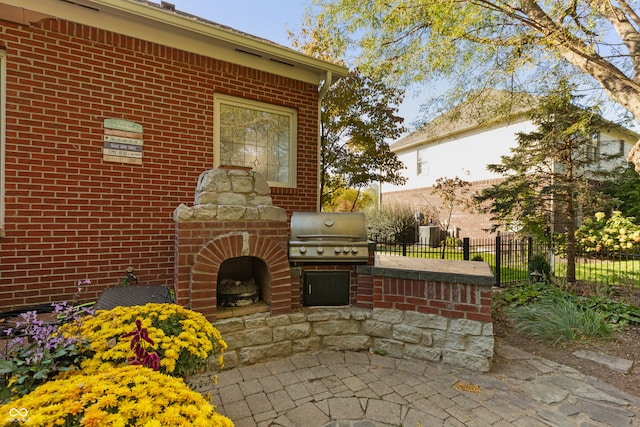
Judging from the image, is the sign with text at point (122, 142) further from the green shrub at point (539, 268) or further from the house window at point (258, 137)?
the green shrub at point (539, 268)

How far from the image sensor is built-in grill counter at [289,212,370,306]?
3.38m

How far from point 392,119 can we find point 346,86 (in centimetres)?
123

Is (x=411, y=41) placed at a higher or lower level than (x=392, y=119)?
higher

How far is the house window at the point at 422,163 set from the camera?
1447 centimetres

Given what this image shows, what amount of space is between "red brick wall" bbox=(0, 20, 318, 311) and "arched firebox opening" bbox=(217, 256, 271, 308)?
30.8 inches

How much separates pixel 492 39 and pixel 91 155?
19.5ft

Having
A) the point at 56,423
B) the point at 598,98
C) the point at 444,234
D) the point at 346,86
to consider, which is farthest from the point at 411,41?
the point at 444,234

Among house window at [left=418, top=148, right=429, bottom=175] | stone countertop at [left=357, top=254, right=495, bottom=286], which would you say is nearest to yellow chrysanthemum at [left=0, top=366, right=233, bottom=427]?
stone countertop at [left=357, top=254, right=495, bottom=286]

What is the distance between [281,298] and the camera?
331 cm

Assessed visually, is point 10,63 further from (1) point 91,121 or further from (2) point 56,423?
(2) point 56,423

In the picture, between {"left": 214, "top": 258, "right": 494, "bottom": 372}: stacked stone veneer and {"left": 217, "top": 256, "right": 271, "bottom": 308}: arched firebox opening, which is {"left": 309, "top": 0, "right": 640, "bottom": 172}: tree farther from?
{"left": 217, "top": 256, "right": 271, "bottom": 308}: arched firebox opening

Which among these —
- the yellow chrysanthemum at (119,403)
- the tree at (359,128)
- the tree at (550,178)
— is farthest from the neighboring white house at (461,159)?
the yellow chrysanthemum at (119,403)

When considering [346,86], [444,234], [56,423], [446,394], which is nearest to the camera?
[56,423]

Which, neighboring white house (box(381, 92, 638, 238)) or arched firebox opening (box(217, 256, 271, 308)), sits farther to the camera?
neighboring white house (box(381, 92, 638, 238))
